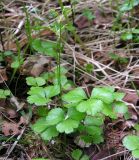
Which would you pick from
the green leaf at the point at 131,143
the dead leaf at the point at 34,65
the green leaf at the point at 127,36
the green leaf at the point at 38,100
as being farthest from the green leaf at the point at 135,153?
the green leaf at the point at 127,36

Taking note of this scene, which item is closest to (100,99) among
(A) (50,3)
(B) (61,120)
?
(B) (61,120)

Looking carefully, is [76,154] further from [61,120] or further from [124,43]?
[124,43]

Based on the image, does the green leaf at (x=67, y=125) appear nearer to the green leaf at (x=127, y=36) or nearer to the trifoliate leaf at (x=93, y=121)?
the trifoliate leaf at (x=93, y=121)

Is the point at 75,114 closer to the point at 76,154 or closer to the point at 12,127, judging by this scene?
the point at 76,154

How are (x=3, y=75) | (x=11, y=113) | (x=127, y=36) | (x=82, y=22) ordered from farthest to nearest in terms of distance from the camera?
(x=82, y=22) → (x=127, y=36) → (x=3, y=75) → (x=11, y=113)

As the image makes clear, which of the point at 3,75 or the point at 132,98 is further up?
the point at 3,75

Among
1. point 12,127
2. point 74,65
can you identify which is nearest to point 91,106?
point 12,127

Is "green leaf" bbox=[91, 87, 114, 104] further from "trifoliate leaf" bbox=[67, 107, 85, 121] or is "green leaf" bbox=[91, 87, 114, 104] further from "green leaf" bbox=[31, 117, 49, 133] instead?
"green leaf" bbox=[31, 117, 49, 133]
